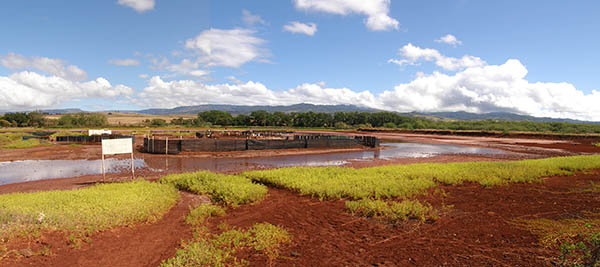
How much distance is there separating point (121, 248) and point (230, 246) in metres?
2.24

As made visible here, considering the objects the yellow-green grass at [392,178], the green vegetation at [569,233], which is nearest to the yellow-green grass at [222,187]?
the yellow-green grass at [392,178]

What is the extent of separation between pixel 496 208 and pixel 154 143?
2617cm

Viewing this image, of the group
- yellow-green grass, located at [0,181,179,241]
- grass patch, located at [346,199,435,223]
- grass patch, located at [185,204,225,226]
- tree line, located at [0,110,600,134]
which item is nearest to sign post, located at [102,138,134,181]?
yellow-green grass, located at [0,181,179,241]

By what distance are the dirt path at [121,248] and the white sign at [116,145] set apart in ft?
21.1

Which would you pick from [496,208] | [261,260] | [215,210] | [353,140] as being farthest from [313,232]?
[353,140]

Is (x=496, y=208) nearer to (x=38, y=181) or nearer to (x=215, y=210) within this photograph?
(x=215, y=210)

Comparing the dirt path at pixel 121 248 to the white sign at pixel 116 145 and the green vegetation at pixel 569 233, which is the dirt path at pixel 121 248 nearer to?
the white sign at pixel 116 145

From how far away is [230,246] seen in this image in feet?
20.3

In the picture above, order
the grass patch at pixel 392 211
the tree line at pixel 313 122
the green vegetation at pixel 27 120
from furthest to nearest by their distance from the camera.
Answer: the tree line at pixel 313 122
the green vegetation at pixel 27 120
the grass patch at pixel 392 211

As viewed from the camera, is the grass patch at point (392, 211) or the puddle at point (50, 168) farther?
the puddle at point (50, 168)

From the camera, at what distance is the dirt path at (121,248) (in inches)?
219

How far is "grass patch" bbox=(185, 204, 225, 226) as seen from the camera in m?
7.85

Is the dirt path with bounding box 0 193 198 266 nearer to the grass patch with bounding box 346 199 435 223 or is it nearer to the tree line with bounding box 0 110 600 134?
the grass patch with bounding box 346 199 435 223

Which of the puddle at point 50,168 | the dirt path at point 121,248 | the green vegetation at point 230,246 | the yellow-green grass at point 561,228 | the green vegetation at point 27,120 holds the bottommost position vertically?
the puddle at point 50,168
